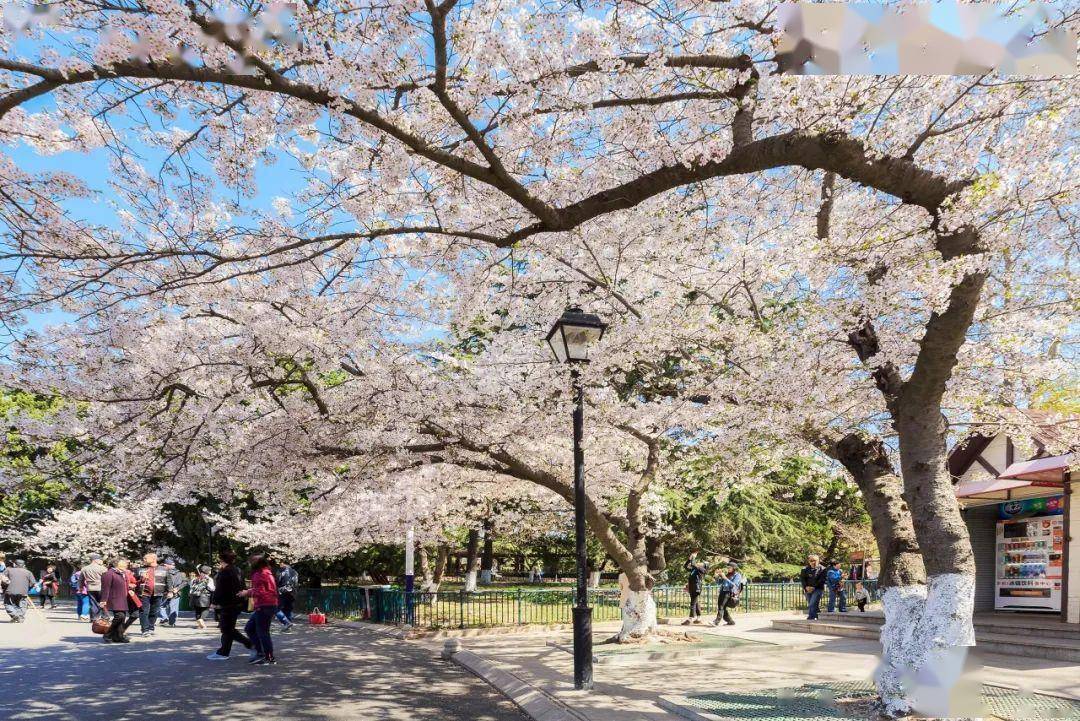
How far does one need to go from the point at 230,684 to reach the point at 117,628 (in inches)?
272

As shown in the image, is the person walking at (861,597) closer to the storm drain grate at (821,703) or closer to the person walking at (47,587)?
the storm drain grate at (821,703)

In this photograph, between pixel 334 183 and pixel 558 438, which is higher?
pixel 334 183

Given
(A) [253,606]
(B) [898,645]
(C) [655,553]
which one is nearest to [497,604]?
(C) [655,553]

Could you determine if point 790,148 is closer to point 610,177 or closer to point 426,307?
point 610,177

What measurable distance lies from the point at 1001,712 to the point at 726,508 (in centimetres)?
1911

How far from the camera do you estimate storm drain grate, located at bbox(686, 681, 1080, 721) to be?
7.45m

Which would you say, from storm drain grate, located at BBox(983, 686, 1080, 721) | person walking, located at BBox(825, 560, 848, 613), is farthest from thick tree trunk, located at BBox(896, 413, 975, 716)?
person walking, located at BBox(825, 560, 848, 613)

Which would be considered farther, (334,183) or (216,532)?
(216,532)

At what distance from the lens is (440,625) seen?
60.7 feet

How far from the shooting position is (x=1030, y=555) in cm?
1727

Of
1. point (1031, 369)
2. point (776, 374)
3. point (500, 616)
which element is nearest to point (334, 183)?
point (776, 374)

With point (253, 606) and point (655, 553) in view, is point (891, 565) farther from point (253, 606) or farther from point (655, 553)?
point (655, 553)

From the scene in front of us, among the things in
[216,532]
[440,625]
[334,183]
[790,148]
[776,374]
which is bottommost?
[440,625]

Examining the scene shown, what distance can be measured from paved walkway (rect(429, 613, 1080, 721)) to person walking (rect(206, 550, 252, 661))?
4.04 m
